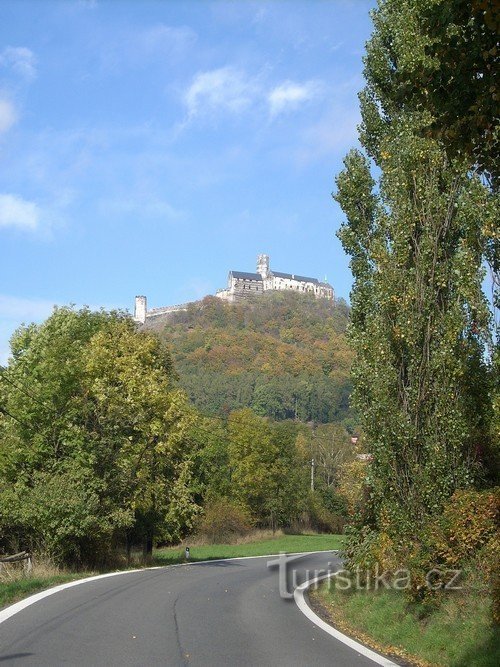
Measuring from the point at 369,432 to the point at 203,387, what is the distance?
111 m

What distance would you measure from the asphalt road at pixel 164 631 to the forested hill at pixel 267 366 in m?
87.7

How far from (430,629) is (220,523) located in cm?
4603

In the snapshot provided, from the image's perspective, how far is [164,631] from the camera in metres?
10.9

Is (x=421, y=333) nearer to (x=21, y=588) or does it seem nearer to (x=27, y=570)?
(x=21, y=588)

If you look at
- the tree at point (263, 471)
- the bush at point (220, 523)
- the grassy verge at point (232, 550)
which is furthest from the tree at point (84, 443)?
the tree at point (263, 471)

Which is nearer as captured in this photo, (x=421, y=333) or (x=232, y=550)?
(x=421, y=333)

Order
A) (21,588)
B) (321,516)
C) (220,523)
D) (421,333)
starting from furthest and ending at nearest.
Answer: (321,516)
(220,523)
(21,588)
(421,333)

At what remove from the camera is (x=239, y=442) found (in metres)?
65.1

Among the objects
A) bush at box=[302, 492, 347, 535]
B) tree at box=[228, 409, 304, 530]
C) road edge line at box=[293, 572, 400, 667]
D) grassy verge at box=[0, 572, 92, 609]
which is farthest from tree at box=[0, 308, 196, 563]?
bush at box=[302, 492, 347, 535]

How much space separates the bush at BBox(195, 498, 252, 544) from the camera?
54.0 m

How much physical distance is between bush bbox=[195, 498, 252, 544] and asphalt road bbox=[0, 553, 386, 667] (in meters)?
37.0

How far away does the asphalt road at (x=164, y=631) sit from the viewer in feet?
28.7

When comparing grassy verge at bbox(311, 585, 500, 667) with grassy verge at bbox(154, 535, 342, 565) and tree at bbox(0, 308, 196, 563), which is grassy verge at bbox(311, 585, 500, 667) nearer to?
tree at bbox(0, 308, 196, 563)

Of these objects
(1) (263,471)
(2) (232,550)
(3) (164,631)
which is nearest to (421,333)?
(3) (164,631)
